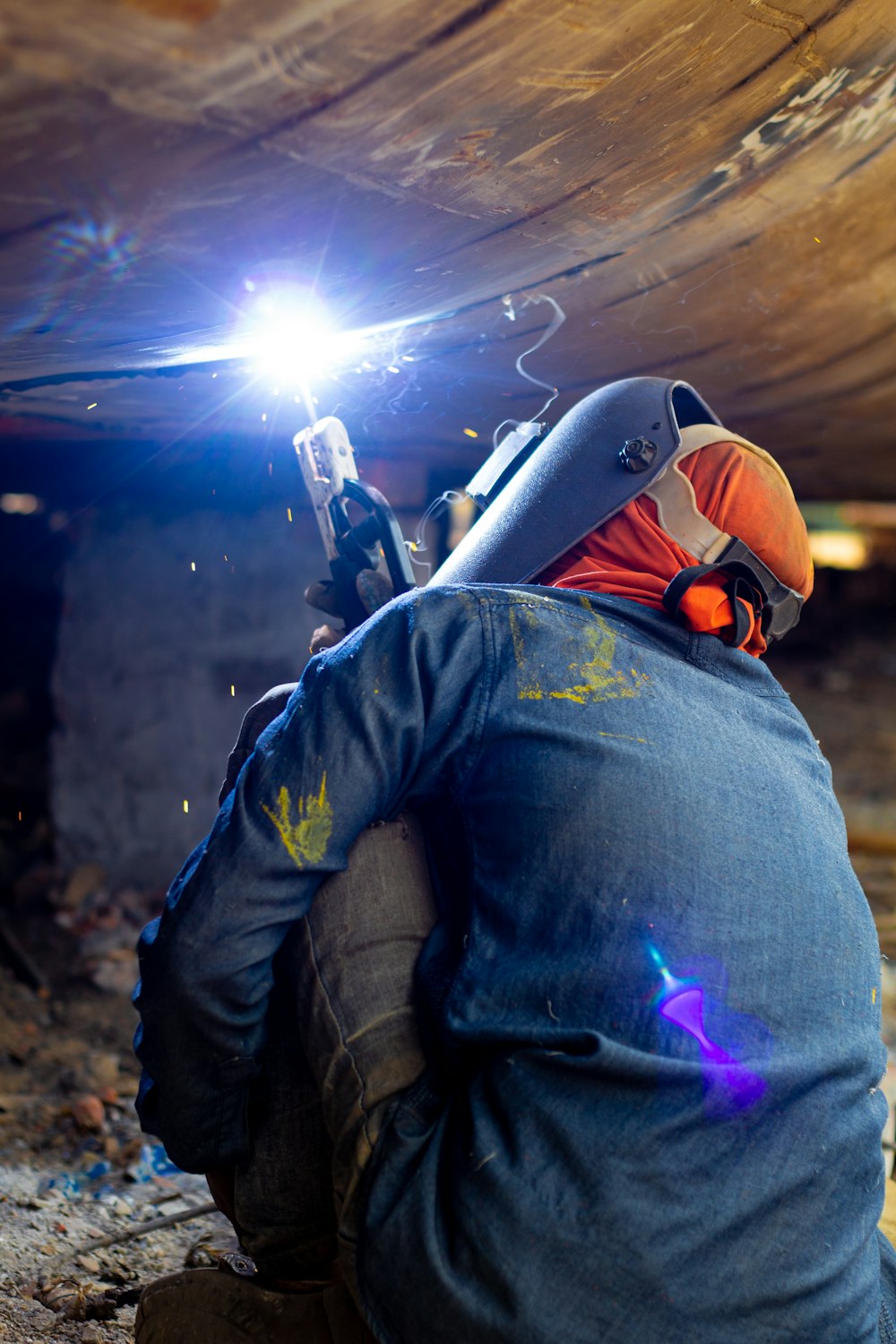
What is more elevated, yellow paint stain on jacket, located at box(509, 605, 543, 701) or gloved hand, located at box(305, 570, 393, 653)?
gloved hand, located at box(305, 570, 393, 653)

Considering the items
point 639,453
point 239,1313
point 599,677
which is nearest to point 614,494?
point 639,453

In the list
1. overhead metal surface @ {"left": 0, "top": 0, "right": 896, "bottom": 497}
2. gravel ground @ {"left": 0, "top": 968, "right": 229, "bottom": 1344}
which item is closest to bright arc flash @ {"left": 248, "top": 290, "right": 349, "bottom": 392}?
overhead metal surface @ {"left": 0, "top": 0, "right": 896, "bottom": 497}

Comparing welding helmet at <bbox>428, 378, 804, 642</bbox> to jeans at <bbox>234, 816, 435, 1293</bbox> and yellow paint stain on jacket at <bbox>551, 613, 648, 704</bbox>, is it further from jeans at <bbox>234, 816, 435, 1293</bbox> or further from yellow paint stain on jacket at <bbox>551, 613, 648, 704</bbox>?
jeans at <bbox>234, 816, 435, 1293</bbox>

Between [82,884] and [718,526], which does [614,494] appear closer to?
[718,526]

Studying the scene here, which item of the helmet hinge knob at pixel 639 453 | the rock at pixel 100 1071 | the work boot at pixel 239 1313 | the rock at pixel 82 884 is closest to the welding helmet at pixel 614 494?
the helmet hinge knob at pixel 639 453

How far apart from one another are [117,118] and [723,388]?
2.25 m

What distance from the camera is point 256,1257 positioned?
1348mm

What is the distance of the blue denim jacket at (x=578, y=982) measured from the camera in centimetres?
102

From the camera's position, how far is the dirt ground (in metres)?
1.72

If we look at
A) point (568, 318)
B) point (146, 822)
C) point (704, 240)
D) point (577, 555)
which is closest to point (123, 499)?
point (146, 822)

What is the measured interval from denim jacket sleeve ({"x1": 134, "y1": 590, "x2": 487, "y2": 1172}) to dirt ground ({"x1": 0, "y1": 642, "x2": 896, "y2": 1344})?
2.60ft

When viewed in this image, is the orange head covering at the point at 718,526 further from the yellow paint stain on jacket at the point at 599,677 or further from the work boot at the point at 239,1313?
the work boot at the point at 239,1313

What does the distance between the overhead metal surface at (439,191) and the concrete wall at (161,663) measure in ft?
2.85

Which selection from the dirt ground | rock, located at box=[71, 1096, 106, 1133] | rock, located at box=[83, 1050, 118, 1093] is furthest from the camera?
rock, located at box=[83, 1050, 118, 1093]
